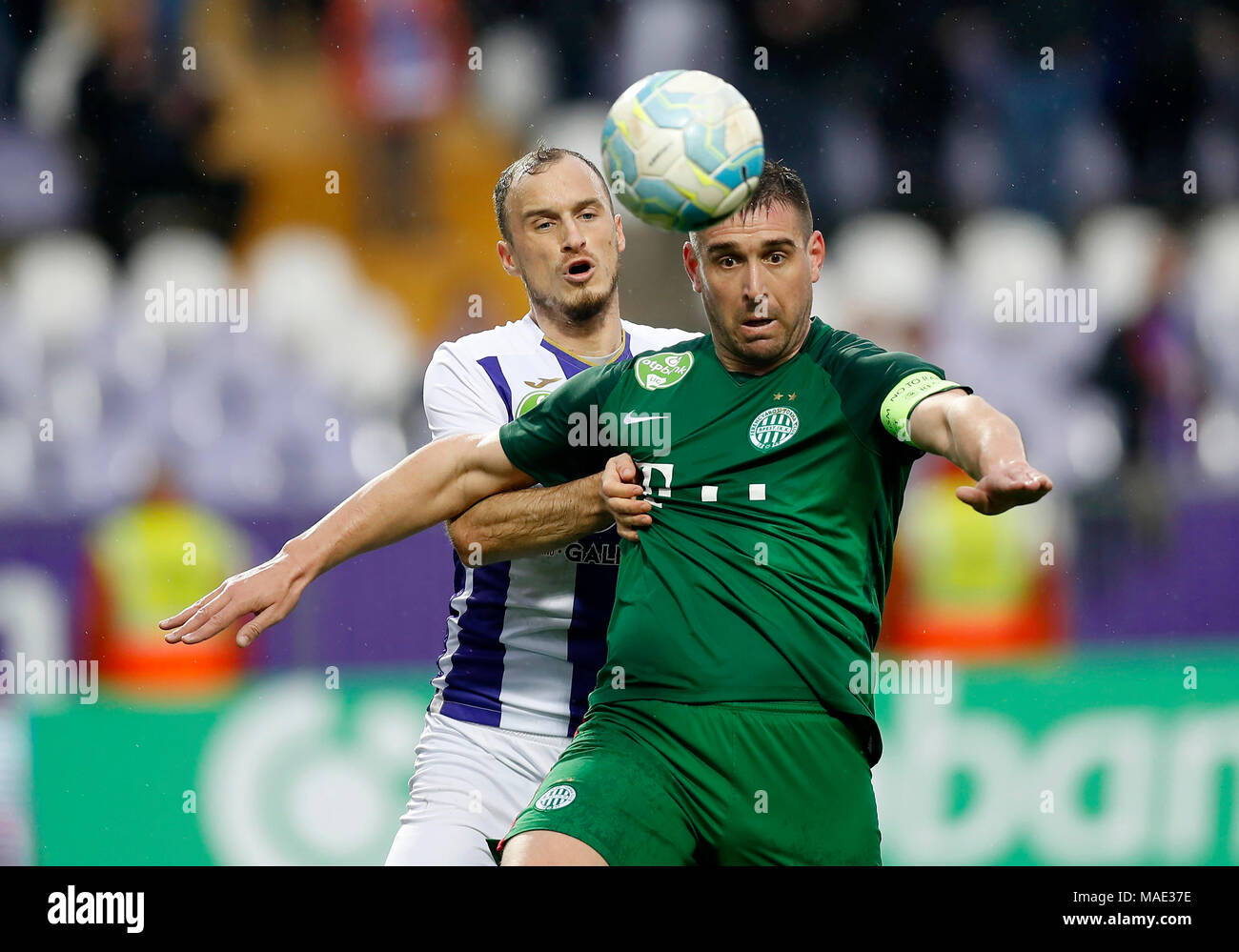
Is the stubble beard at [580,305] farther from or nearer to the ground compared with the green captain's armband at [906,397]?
farther from the ground

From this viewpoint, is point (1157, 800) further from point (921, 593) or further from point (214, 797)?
point (214, 797)

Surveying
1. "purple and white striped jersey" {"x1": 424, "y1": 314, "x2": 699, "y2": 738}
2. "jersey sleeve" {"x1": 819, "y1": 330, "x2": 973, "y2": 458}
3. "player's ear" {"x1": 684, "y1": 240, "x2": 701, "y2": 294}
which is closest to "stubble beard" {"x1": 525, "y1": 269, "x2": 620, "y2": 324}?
"purple and white striped jersey" {"x1": 424, "y1": 314, "x2": 699, "y2": 738}

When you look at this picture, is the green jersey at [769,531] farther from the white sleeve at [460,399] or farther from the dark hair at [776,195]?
the white sleeve at [460,399]

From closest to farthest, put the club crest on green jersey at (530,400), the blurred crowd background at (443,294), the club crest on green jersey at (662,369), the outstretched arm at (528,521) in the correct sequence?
1. the club crest on green jersey at (662,369)
2. the outstretched arm at (528,521)
3. the club crest on green jersey at (530,400)
4. the blurred crowd background at (443,294)

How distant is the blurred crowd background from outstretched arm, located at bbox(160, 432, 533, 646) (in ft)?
9.82

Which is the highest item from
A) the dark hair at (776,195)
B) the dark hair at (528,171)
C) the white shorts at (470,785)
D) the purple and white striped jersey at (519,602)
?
the dark hair at (528,171)

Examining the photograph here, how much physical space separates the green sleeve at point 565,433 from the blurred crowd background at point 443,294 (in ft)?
10.3

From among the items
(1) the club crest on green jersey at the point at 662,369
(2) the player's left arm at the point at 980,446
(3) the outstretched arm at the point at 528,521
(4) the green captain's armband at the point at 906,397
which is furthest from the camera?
(3) the outstretched arm at the point at 528,521

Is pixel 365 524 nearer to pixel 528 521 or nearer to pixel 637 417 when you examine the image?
pixel 528 521

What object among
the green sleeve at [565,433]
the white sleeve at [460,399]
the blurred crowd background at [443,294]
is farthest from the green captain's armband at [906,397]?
the blurred crowd background at [443,294]

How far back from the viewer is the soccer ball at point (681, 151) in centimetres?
367

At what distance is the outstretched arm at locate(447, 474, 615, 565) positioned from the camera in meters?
3.93

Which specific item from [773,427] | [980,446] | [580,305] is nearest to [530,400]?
[580,305]

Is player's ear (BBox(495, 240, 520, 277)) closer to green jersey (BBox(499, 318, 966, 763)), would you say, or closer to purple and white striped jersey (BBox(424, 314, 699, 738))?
purple and white striped jersey (BBox(424, 314, 699, 738))
